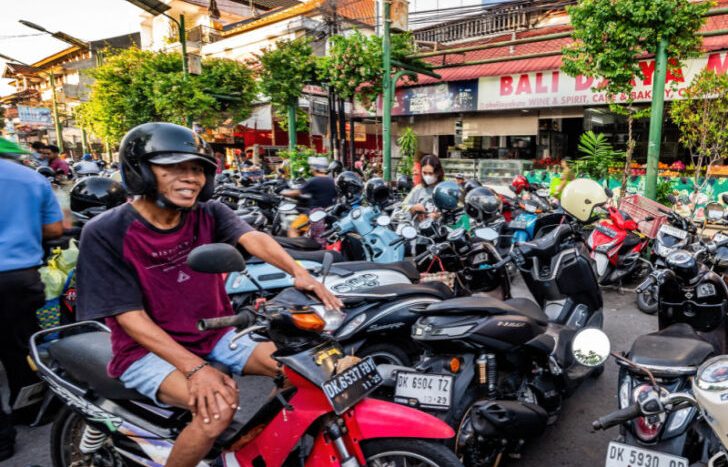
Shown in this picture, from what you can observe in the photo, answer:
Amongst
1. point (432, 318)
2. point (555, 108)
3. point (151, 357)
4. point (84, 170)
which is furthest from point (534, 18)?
point (151, 357)

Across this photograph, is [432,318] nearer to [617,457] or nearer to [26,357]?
[617,457]

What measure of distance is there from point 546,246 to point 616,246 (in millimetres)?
2583

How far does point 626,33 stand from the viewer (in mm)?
6191

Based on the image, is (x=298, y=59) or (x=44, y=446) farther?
(x=298, y=59)

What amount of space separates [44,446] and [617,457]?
11.0 ft

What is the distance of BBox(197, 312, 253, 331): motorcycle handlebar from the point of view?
1583 millimetres

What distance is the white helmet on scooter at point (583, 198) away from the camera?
4.18 meters

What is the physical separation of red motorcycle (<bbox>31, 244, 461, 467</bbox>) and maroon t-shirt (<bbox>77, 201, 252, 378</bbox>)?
0.25 meters

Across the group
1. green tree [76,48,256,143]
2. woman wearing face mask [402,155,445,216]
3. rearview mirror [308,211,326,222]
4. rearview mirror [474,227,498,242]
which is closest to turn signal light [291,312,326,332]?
rearview mirror [474,227,498,242]

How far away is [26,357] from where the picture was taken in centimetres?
325

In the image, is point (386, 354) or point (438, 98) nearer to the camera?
point (386, 354)

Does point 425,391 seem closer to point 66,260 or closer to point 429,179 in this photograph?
point 66,260

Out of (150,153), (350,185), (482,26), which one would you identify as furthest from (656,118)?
(482,26)

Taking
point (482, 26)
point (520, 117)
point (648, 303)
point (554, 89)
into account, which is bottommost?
point (648, 303)
